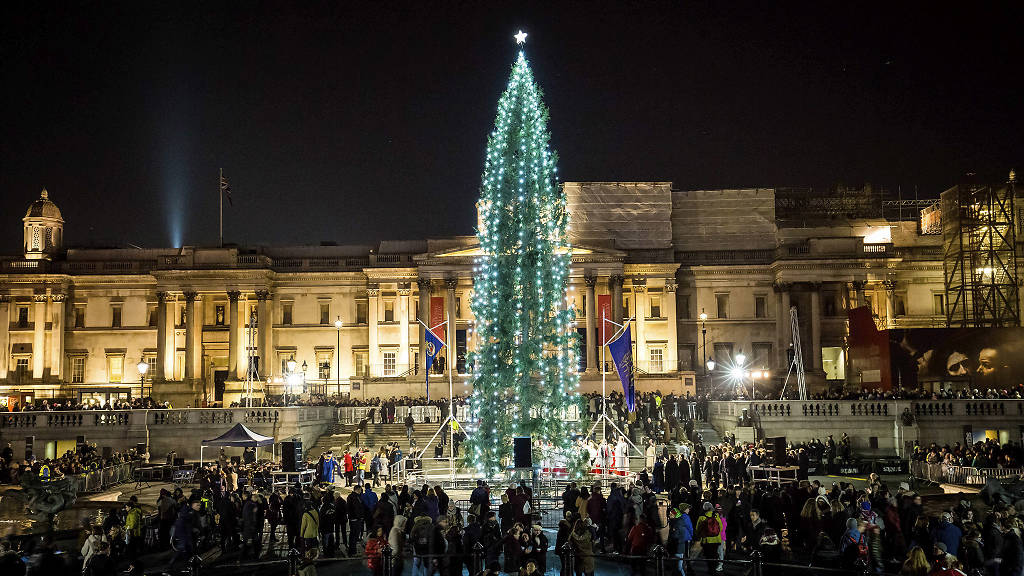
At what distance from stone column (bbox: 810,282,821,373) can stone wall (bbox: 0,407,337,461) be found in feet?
115

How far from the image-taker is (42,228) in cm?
7006

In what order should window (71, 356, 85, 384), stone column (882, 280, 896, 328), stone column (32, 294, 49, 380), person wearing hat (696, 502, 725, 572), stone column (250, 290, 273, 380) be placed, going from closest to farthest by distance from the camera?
person wearing hat (696, 502, 725, 572) → stone column (882, 280, 896, 328) → stone column (250, 290, 273, 380) → stone column (32, 294, 49, 380) → window (71, 356, 85, 384)

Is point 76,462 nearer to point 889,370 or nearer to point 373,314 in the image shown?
point 373,314

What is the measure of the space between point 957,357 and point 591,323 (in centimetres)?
2149

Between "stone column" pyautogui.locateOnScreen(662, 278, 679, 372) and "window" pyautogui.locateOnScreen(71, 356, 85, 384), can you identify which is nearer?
"stone column" pyautogui.locateOnScreen(662, 278, 679, 372)

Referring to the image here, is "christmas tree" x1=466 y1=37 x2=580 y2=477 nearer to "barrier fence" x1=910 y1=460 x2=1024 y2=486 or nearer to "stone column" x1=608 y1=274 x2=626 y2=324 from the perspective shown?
"barrier fence" x1=910 y1=460 x2=1024 y2=486

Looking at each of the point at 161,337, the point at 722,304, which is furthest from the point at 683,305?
the point at 161,337

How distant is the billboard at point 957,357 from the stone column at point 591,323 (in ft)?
59.5

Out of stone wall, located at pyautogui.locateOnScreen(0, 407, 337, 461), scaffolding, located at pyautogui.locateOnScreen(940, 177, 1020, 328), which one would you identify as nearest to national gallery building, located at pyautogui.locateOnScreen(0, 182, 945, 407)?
scaffolding, located at pyautogui.locateOnScreen(940, 177, 1020, 328)

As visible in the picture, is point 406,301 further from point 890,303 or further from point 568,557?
point 568,557

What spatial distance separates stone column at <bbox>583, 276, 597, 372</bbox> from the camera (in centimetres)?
6172

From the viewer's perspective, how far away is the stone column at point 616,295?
202ft

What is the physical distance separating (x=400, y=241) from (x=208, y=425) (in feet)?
83.0

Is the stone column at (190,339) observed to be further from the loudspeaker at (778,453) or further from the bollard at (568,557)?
the bollard at (568,557)
